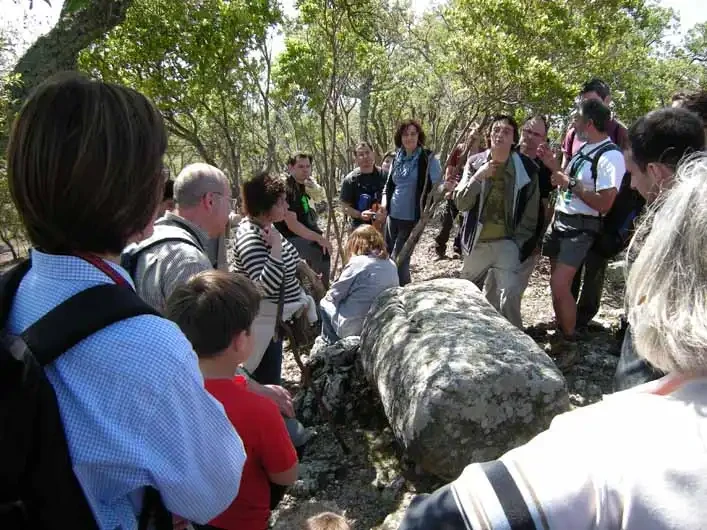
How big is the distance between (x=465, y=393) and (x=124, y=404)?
216 cm

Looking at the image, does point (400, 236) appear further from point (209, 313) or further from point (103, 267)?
point (103, 267)

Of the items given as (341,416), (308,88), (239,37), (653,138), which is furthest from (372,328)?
(308,88)

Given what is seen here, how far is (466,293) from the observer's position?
4.10 meters

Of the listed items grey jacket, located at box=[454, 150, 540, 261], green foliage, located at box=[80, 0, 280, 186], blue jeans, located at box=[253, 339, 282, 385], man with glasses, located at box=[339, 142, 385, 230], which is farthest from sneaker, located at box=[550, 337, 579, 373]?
green foliage, located at box=[80, 0, 280, 186]

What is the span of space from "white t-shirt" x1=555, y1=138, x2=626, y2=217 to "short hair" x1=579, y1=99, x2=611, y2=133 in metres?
0.13

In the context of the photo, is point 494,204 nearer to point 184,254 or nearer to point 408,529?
point 184,254

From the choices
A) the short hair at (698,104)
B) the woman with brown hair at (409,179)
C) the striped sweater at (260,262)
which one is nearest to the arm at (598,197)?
the short hair at (698,104)

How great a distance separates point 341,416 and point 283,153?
87.7 feet

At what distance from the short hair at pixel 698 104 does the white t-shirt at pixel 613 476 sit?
3.36m

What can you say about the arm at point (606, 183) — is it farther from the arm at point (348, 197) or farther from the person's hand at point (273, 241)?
the arm at point (348, 197)

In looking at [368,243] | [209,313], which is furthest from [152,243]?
[368,243]

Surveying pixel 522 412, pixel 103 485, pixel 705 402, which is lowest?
pixel 522 412

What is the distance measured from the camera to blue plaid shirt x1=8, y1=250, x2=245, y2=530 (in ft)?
3.15

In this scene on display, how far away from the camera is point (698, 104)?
3.54m
